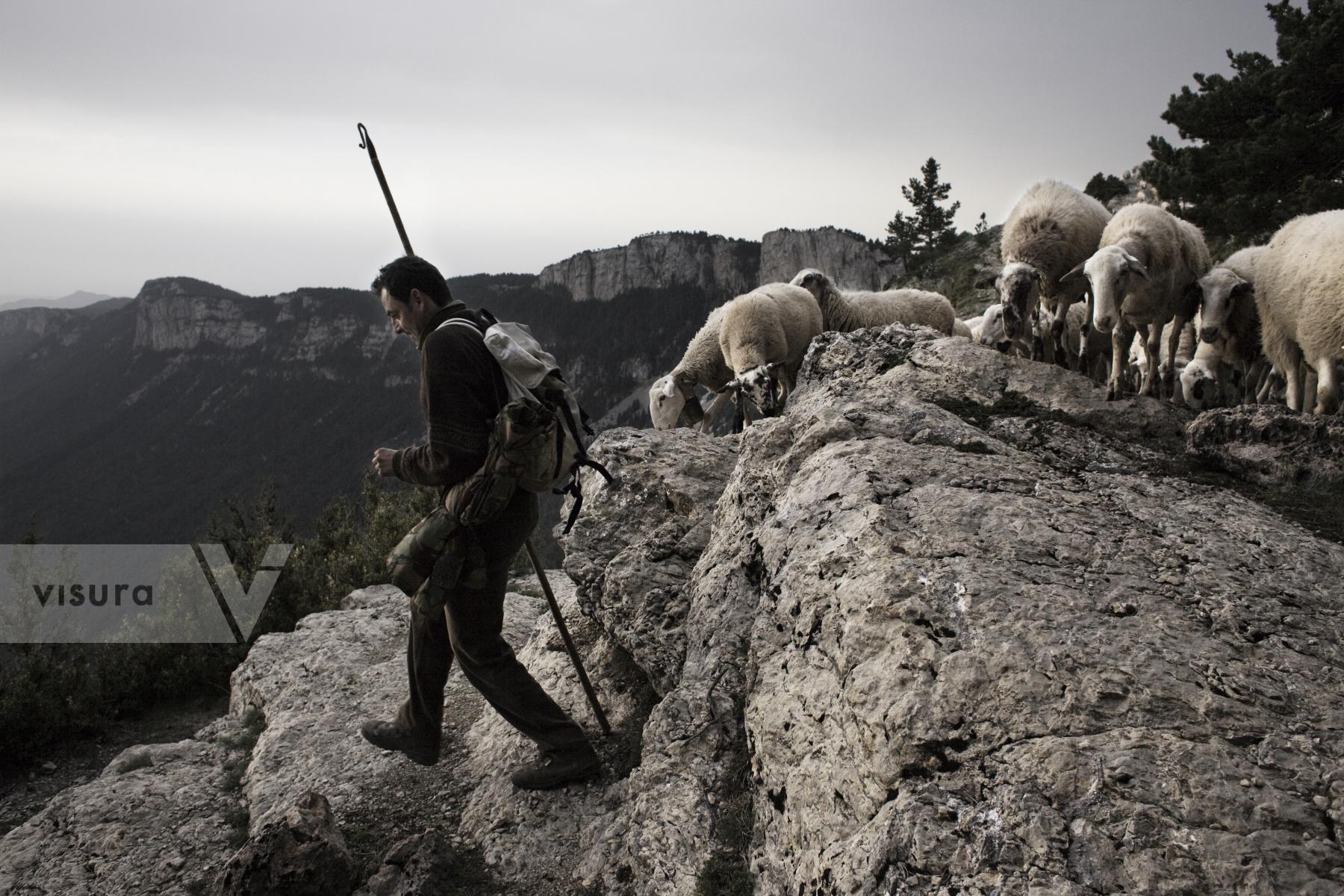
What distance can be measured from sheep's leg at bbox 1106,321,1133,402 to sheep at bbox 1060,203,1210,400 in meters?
0.01

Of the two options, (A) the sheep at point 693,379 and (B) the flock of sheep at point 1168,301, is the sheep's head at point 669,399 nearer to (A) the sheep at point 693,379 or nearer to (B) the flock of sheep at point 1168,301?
(A) the sheep at point 693,379

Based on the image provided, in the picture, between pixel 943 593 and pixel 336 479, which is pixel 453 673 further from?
pixel 336 479

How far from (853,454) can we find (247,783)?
5521 millimetres

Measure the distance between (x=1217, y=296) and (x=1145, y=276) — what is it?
1046 millimetres

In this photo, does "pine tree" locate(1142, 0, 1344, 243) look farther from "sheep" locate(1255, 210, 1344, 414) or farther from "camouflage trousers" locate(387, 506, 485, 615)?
"camouflage trousers" locate(387, 506, 485, 615)

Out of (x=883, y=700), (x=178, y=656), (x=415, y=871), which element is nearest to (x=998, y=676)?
(x=883, y=700)

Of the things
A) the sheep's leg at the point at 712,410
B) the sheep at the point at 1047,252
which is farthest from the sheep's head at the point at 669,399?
the sheep at the point at 1047,252

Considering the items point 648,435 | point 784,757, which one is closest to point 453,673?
point 648,435

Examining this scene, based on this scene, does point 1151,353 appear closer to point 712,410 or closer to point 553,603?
point 553,603

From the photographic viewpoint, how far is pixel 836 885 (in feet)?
7.79

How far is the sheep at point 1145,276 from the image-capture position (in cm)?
573

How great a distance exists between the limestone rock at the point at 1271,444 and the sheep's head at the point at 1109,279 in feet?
5.72

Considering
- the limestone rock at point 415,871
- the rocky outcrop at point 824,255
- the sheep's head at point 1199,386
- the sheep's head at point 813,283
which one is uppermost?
the rocky outcrop at point 824,255

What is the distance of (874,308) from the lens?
12.4m
